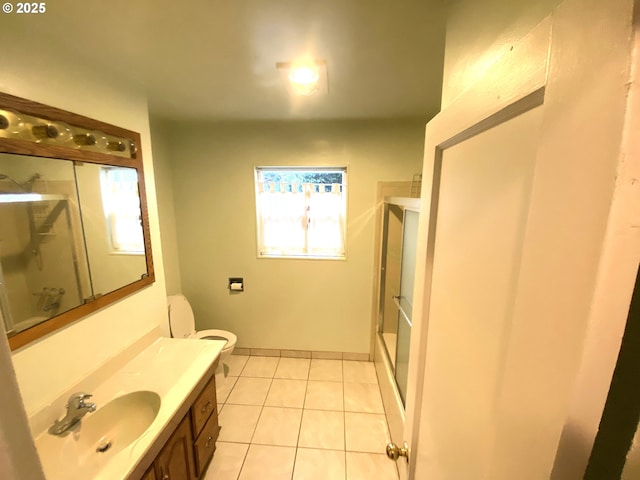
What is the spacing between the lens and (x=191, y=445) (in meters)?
1.39

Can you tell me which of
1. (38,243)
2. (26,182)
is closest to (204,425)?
(38,243)

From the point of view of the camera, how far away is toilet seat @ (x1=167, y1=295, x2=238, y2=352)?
2.21 meters

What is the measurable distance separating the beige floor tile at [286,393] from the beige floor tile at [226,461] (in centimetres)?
41

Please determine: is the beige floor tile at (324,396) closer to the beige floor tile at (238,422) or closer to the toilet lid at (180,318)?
the beige floor tile at (238,422)

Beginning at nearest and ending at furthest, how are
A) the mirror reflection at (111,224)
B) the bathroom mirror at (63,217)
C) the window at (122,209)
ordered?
the bathroom mirror at (63,217) < the mirror reflection at (111,224) < the window at (122,209)

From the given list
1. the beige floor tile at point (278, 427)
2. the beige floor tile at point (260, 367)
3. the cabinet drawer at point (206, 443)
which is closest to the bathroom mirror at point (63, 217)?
the cabinet drawer at point (206, 443)

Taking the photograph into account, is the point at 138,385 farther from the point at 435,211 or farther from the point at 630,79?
the point at 630,79

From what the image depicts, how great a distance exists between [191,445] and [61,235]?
126 cm

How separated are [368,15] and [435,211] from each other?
844 mm

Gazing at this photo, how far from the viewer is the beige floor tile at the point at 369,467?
1624 millimetres

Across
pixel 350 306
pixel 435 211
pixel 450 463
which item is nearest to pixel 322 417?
pixel 350 306

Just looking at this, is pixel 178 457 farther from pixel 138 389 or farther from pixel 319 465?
pixel 319 465

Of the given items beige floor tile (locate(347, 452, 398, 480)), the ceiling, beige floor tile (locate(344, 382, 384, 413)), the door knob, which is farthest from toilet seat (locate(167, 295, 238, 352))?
the door knob

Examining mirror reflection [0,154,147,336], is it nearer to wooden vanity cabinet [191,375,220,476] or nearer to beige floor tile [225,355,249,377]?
wooden vanity cabinet [191,375,220,476]
